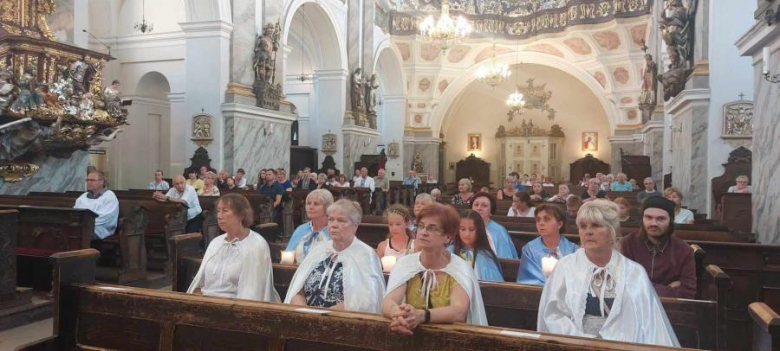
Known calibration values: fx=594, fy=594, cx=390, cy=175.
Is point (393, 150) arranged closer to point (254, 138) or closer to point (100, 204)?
point (254, 138)

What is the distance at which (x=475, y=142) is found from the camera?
31.7 m

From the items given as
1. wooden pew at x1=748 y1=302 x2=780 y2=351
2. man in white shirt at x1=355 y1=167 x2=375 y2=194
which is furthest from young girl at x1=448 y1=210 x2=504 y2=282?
man in white shirt at x1=355 y1=167 x2=375 y2=194

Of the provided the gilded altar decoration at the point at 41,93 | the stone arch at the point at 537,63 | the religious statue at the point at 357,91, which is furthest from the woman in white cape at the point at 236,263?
the stone arch at the point at 537,63

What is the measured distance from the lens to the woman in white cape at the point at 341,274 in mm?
3242

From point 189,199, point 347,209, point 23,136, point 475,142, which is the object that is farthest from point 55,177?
point 475,142

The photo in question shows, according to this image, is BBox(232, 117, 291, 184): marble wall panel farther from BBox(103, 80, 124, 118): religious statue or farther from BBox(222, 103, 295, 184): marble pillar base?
BBox(103, 80, 124, 118): religious statue

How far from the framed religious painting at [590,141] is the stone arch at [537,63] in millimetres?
2909

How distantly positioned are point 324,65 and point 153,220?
12.1 meters

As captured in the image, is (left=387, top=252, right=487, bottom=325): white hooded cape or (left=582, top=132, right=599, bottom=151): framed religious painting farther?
(left=582, top=132, right=599, bottom=151): framed religious painting

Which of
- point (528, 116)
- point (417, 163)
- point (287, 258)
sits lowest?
point (287, 258)

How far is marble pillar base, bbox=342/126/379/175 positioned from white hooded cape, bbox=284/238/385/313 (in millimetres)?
16296

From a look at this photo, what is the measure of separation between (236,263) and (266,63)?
37.9 feet

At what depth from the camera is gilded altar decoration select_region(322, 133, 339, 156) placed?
1948cm

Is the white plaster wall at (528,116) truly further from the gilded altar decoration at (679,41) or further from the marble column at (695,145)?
the marble column at (695,145)
